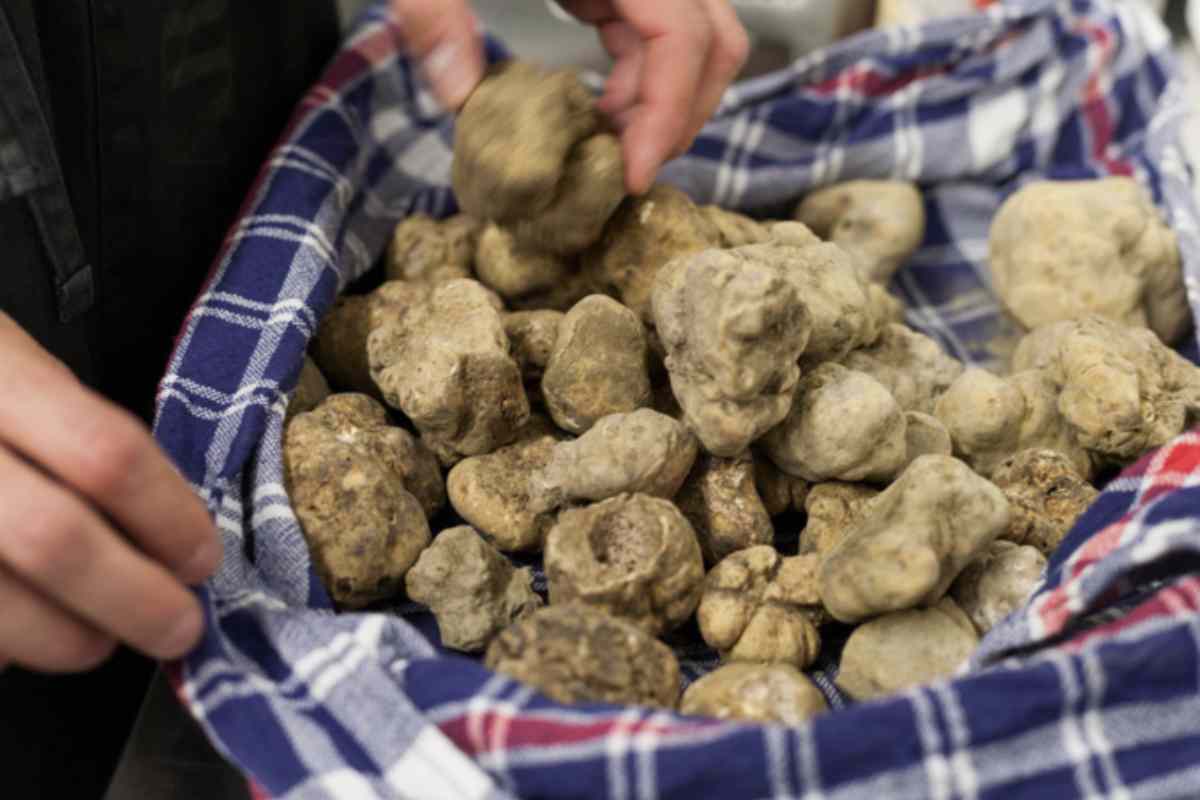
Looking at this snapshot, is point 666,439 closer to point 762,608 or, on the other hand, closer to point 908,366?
point 762,608

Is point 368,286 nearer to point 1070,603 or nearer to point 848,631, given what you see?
point 848,631

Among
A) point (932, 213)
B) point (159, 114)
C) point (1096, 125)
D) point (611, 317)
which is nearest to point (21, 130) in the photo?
point (159, 114)

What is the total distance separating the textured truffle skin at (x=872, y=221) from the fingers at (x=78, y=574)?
818mm

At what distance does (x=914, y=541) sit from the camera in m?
0.81

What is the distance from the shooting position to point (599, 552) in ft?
2.81

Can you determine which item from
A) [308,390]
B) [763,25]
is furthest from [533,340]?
[763,25]

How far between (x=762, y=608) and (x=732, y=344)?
186 millimetres

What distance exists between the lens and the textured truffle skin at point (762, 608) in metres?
0.85

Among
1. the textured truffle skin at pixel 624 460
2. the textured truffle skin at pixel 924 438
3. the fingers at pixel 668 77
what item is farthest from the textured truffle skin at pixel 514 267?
the textured truffle skin at pixel 924 438

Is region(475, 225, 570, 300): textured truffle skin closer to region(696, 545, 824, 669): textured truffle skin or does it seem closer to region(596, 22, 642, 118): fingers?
region(596, 22, 642, 118): fingers

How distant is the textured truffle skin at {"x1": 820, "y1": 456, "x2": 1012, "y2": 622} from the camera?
80 centimetres

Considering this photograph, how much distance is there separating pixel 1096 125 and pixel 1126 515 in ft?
2.45

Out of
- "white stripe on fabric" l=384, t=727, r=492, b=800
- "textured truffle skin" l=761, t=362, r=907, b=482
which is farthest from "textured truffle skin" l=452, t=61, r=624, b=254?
"white stripe on fabric" l=384, t=727, r=492, b=800

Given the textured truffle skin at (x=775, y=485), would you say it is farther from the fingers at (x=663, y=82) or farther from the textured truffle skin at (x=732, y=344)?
the fingers at (x=663, y=82)
